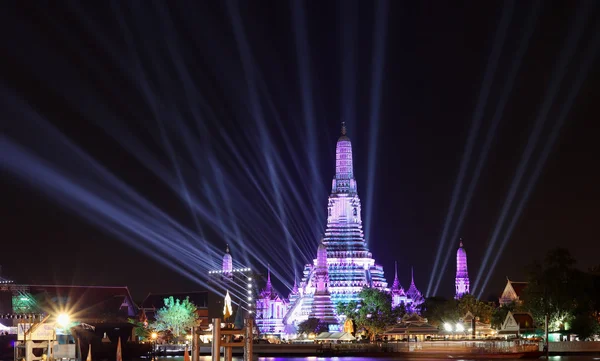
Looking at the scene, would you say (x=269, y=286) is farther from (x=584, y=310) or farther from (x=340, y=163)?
(x=584, y=310)

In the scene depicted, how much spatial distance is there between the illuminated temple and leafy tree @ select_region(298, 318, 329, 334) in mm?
5594

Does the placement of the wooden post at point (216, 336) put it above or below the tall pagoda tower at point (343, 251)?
below

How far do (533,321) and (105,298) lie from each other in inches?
1887

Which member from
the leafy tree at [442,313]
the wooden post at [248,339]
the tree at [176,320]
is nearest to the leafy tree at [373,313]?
the leafy tree at [442,313]

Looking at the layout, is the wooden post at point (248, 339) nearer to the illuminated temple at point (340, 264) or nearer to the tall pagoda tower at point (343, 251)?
the illuminated temple at point (340, 264)

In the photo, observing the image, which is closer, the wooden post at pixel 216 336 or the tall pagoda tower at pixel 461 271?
the wooden post at pixel 216 336

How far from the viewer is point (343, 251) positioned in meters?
109

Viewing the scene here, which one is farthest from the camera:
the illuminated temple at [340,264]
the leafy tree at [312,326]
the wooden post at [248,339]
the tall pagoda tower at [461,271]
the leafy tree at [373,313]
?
the tall pagoda tower at [461,271]

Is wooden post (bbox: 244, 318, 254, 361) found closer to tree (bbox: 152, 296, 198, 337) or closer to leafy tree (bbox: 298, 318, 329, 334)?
tree (bbox: 152, 296, 198, 337)

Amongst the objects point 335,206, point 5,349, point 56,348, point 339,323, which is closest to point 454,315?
point 339,323

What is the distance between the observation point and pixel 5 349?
2680 inches

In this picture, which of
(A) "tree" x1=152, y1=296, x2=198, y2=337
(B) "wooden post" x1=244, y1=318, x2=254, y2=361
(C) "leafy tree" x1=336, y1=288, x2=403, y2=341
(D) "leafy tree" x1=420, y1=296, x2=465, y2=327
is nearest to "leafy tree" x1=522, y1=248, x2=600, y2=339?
(C) "leafy tree" x1=336, y1=288, x2=403, y2=341

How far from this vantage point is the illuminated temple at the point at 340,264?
350 feet

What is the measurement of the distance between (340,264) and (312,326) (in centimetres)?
1262
